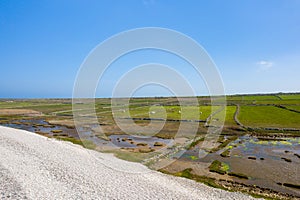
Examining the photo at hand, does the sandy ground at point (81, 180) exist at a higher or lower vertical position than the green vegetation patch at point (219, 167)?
higher

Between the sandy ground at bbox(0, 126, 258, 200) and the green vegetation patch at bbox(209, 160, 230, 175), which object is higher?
the sandy ground at bbox(0, 126, 258, 200)

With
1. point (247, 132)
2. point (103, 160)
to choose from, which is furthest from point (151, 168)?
point (247, 132)

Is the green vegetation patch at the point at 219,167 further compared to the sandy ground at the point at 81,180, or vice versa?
the green vegetation patch at the point at 219,167

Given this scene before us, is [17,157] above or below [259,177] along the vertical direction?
above

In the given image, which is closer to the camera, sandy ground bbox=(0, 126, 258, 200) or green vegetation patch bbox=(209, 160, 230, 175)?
sandy ground bbox=(0, 126, 258, 200)

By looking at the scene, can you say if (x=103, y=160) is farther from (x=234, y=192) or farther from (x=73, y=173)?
(x=234, y=192)

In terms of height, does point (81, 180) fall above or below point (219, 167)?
above

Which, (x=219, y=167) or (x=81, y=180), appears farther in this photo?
(x=219, y=167)

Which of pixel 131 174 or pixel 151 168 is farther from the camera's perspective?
pixel 151 168
